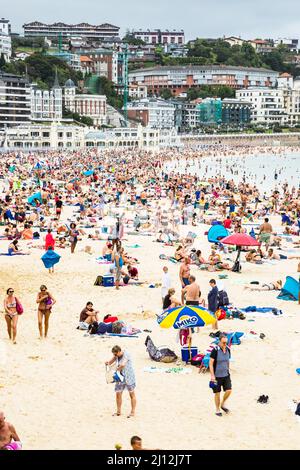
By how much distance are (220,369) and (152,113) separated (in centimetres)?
10075

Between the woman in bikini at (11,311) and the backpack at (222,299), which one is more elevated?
the woman in bikini at (11,311)

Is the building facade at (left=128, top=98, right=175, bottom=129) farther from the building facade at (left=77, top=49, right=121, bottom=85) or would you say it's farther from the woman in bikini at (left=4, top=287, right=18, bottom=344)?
the woman in bikini at (left=4, top=287, right=18, bottom=344)

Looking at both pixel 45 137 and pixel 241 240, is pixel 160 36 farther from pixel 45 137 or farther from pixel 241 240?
pixel 241 240

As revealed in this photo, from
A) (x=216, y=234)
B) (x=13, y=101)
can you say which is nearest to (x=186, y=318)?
(x=216, y=234)

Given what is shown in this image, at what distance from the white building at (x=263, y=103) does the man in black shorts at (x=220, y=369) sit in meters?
127

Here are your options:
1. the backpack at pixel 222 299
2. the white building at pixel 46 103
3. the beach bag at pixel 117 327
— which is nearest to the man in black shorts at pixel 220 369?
the beach bag at pixel 117 327

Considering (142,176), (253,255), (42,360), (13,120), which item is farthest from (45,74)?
(42,360)

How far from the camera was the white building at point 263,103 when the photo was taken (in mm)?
134375

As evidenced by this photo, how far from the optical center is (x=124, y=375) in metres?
8.12

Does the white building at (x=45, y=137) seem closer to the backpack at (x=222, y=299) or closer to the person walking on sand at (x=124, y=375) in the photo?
the backpack at (x=222, y=299)

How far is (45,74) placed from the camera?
105 m

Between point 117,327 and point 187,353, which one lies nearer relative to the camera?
point 187,353

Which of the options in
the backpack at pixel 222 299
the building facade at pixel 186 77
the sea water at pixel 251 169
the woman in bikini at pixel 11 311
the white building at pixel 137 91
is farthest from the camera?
the building facade at pixel 186 77

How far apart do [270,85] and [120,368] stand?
497 feet
